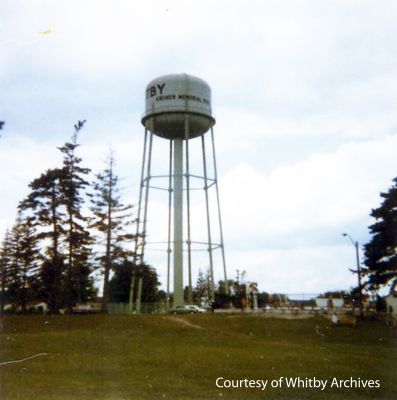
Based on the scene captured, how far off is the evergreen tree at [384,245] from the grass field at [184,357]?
653 cm

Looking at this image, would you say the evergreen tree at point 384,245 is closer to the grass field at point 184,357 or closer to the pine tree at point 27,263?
the grass field at point 184,357

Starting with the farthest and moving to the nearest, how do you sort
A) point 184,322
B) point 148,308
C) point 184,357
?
point 148,308, point 184,322, point 184,357

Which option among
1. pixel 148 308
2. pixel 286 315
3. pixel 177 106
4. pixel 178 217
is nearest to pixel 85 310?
pixel 148 308

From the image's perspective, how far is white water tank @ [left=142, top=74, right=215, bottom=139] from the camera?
4128 centimetres

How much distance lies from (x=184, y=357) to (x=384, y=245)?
24369 millimetres

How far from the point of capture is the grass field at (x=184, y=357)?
1312 centimetres

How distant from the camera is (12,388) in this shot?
1255 centimetres

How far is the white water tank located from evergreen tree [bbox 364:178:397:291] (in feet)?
46.3

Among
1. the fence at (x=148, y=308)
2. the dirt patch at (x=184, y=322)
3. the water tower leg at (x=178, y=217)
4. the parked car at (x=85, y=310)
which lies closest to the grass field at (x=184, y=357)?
the dirt patch at (x=184, y=322)

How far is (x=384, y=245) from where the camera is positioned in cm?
Result: 3881

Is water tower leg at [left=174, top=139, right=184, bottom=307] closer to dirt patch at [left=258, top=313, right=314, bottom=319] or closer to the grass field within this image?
dirt patch at [left=258, top=313, right=314, bottom=319]

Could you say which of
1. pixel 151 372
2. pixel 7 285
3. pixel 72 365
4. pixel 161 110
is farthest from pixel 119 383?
pixel 7 285

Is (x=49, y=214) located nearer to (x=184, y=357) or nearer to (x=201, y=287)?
(x=184, y=357)

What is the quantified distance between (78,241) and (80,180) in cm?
455
